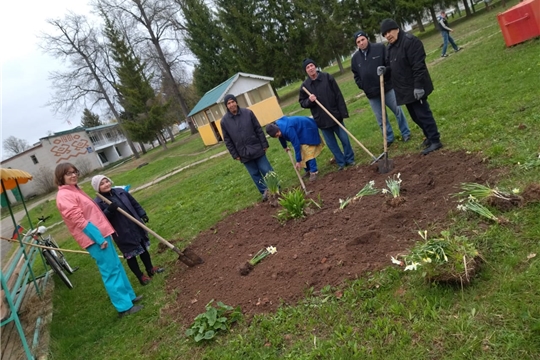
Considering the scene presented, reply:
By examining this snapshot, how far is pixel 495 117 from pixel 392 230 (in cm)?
337

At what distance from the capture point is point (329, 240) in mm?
4250

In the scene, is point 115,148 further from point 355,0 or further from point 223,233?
point 223,233

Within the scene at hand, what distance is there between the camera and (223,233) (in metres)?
6.29

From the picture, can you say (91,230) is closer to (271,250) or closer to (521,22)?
(271,250)

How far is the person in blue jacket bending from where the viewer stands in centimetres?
656

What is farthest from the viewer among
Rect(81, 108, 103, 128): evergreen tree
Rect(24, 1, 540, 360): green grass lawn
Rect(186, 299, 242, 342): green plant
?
Rect(81, 108, 103, 128): evergreen tree

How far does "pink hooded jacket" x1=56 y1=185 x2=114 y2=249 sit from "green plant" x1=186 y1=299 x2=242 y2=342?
1717 millimetres

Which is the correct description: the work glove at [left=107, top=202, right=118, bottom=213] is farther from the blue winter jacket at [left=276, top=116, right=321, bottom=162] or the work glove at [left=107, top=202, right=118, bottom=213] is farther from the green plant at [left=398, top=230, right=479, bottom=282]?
the green plant at [left=398, top=230, right=479, bottom=282]

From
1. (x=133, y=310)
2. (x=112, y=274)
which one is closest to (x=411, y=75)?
Answer: (x=112, y=274)

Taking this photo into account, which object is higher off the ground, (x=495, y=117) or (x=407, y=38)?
(x=407, y=38)

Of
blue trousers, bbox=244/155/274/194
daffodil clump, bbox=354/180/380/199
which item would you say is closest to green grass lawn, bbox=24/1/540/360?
blue trousers, bbox=244/155/274/194

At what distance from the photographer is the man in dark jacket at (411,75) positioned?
5.54 m

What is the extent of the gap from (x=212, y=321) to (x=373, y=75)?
485cm

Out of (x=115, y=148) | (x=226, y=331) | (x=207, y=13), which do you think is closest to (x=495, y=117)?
(x=226, y=331)
